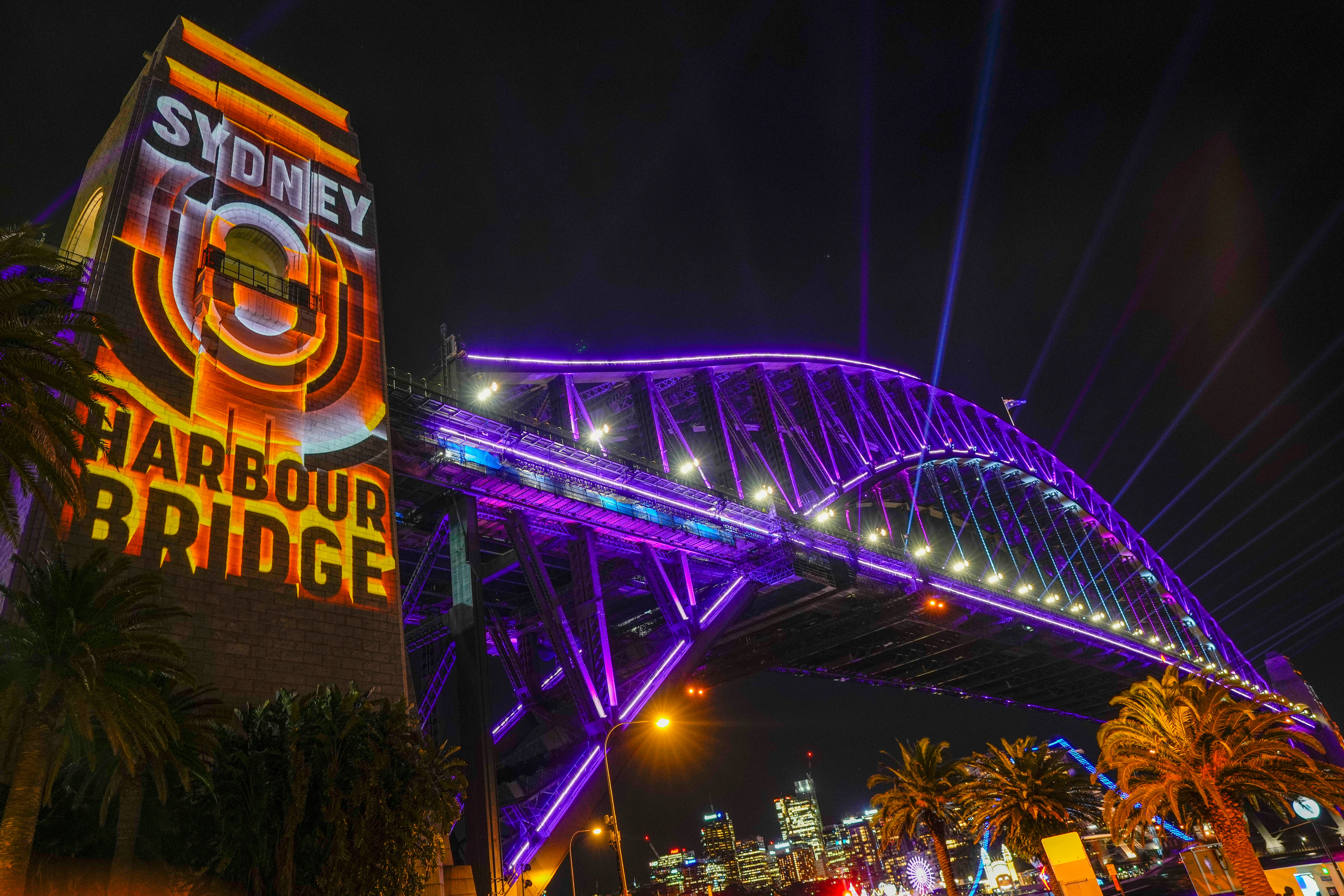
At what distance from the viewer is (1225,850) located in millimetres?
28078

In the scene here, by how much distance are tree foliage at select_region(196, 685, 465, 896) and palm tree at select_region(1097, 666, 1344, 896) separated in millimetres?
25270

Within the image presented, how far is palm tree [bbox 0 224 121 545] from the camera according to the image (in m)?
13.0

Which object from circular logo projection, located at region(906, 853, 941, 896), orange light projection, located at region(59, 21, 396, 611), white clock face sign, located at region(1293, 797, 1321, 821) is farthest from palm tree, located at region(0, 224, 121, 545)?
white clock face sign, located at region(1293, 797, 1321, 821)

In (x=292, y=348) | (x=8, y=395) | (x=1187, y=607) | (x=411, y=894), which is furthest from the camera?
(x=1187, y=607)

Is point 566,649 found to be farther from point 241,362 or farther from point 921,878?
point 921,878

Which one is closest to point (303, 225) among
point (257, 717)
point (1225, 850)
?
point (257, 717)

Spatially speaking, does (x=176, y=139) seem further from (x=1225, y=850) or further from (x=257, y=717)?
(x=1225, y=850)

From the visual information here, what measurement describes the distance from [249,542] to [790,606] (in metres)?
34.8

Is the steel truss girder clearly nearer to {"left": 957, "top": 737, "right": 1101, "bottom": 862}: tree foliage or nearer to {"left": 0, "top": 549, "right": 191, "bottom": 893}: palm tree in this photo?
{"left": 0, "top": 549, "right": 191, "bottom": 893}: palm tree

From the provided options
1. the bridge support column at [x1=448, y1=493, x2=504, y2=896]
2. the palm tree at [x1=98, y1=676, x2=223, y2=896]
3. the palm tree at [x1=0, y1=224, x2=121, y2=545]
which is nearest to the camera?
the palm tree at [x1=0, y1=224, x2=121, y2=545]

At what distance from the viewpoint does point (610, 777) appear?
96.0 feet

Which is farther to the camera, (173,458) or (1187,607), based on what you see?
(1187,607)

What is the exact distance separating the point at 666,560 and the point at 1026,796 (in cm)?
1938

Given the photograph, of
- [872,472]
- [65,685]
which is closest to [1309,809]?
[872,472]
